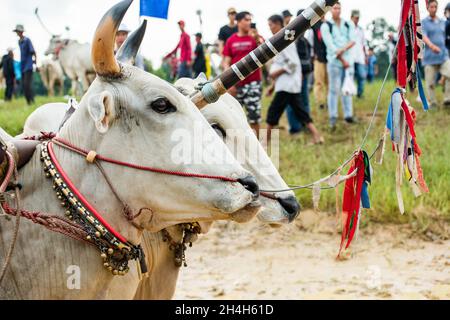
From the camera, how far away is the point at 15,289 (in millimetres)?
2678

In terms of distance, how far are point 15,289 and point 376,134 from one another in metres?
7.75

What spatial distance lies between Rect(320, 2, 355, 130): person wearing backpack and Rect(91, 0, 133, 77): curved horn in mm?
7524

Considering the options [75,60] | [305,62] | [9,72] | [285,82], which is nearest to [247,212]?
[285,82]

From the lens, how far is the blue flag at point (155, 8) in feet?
11.0

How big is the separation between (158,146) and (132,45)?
613 millimetres

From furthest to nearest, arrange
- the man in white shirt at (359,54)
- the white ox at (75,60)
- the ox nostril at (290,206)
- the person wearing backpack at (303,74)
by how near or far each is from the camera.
Answer: the white ox at (75,60)
the man in white shirt at (359,54)
the person wearing backpack at (303,74)
the ox nostril at (290,206)

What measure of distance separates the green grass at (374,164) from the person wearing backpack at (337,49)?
59 cm

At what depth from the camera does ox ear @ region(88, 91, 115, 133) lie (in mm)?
2615

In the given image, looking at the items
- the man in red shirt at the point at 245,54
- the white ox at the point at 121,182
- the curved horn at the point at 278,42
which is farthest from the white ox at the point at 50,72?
the white ox at the point at 121,182

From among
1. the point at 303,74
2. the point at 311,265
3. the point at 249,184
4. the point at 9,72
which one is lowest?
the point at 311,265

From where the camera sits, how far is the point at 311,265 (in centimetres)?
675

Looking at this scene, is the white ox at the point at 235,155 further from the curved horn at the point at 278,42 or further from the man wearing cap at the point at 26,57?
the man wearing cap at the point at 26,57

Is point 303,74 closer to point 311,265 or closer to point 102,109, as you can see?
point 311,265
